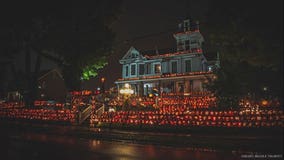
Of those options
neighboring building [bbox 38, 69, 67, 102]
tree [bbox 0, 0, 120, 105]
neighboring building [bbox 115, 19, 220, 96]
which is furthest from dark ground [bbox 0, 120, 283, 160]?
neighboring building [bbox 38, 69, 67, 102]

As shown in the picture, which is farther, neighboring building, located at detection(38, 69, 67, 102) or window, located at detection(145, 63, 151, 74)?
neighboring building, located at detection(38, 69, 67, 102)

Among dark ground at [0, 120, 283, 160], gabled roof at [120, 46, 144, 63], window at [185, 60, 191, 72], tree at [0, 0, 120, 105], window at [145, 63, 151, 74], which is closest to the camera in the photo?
dark ground at [0, 120, 283, 160]

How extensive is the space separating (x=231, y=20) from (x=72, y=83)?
17164 millimetres

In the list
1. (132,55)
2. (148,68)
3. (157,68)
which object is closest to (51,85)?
(132,55)

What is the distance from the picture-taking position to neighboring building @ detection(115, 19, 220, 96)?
107 feet

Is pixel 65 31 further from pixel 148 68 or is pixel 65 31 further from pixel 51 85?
pixel 51 85

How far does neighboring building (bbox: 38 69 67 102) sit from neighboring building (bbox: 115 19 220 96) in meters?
20.0

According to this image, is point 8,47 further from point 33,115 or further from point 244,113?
point 244,113

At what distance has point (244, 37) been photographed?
35.8ft

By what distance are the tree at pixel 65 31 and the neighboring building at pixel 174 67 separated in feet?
36.2

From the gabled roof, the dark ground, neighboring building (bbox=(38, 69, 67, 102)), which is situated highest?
the gabled roof

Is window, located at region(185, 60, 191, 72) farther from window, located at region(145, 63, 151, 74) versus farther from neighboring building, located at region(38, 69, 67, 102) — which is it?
neighboring building, located at region(38, 69, 67, 102)

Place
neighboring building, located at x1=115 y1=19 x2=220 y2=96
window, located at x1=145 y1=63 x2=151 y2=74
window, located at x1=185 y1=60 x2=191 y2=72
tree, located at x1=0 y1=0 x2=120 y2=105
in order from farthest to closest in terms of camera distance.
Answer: window, located at x1=145 y1=63 x2=151 y2=74 < window, located at x1=185 y1=60 x2=191 y2=72 < neighboring building, located at x1=115 y1=19 x2=220 y2=96 < tree, located at x1=0 y1=0 x2=120 y2=105

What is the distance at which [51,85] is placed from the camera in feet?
172
